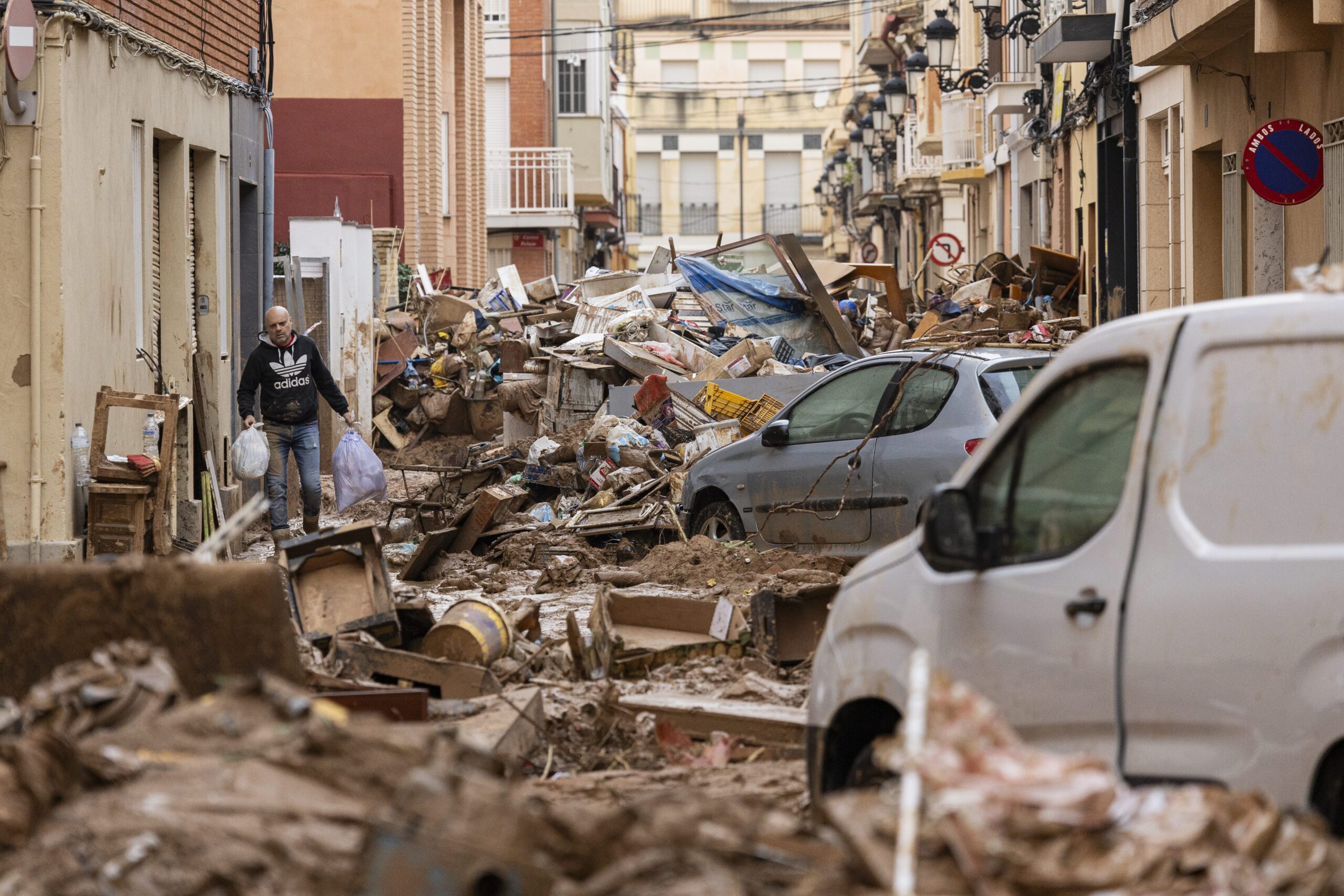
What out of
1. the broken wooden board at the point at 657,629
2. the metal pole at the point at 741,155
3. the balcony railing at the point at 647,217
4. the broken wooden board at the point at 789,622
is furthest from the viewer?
the metal pole at the point at 741,155

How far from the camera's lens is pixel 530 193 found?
38.8 meters

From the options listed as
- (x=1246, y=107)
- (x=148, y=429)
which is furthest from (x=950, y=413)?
(x=1246, y=107)

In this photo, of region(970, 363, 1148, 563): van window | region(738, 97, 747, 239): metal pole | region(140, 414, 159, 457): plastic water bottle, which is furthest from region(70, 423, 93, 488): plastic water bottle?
region(738, 97, 747, 239): metal pole

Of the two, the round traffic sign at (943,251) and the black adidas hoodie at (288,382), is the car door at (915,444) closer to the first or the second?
the black adidas hoodie at (288,382)

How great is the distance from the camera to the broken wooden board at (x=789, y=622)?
842 cm

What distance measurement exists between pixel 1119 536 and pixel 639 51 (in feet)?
291

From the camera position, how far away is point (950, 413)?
10.7 meters

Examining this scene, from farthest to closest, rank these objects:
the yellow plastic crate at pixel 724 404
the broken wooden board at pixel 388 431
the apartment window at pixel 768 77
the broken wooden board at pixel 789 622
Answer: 1. the apartment window at pixel 768 77
2. the broken wooden board at pixel 388 431
3. the yellow plastic crate at pixel 724 404
4. the broken wooden board at pixel 789 622

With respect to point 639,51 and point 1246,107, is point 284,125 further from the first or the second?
point 639,51

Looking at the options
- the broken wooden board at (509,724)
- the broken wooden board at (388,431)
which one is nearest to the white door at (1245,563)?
the broken wooden board at (509,724)

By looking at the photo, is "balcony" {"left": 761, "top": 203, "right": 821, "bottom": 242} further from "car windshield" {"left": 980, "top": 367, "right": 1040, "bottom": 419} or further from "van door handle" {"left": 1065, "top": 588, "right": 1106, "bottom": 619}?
"van door handle" {"left": 1065, "top": 588, "right": 1106, "bottom": 619}

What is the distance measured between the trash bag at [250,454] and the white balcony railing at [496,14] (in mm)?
32184

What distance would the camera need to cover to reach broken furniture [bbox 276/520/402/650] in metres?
8.45

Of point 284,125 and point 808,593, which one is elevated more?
point 284,125
